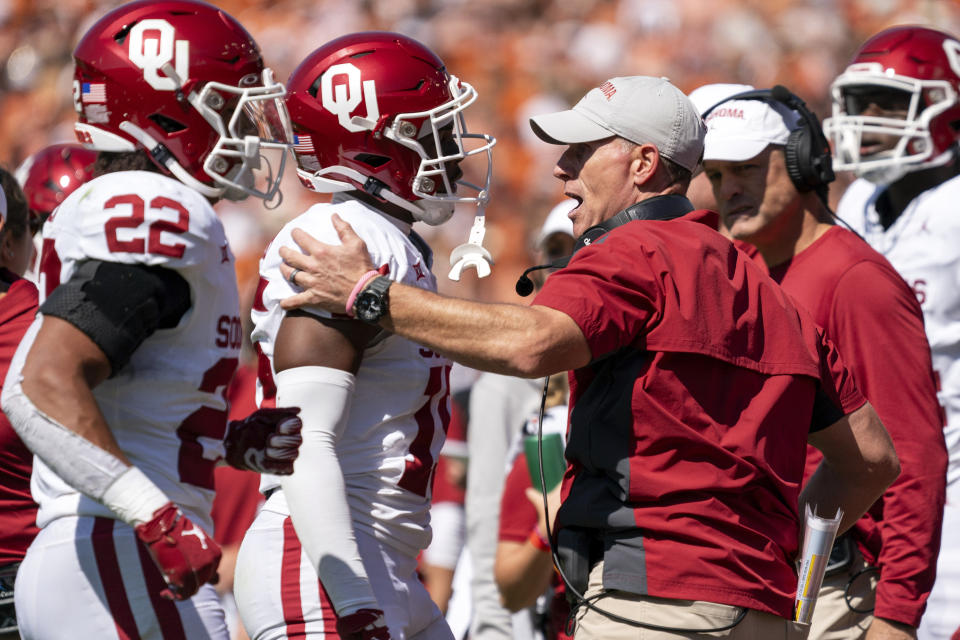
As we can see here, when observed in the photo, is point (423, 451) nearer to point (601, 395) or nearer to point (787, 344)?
point (601, 395)

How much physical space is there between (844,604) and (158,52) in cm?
253

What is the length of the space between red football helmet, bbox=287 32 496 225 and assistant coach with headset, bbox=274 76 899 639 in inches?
16.2

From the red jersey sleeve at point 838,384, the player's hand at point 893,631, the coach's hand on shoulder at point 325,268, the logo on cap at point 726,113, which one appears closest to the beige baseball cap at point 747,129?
the logo on cap at point 726,113

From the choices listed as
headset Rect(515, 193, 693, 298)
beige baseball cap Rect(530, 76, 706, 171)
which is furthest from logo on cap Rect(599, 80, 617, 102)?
headset Rect(515, 193, 693, 298)

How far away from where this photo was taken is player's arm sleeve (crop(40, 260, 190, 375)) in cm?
240

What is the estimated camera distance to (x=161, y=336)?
103 inches

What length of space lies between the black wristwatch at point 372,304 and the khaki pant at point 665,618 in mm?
738

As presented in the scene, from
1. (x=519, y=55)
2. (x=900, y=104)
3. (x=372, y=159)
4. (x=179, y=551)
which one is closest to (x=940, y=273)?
(x=900, y=104)

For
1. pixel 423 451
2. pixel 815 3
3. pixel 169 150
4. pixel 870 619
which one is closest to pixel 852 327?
pixel 870 619

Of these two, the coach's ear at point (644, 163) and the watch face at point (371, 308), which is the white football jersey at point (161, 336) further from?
the coach's ear at point (644, 163)

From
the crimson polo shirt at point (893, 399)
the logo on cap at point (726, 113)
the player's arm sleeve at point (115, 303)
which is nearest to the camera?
the player's arm sleeve at point (115, 303)

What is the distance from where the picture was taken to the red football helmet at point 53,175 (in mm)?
4723

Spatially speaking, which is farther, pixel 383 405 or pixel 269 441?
pixel 383 405

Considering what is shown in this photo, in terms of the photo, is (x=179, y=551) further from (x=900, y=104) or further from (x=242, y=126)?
(x=900, y=104)
